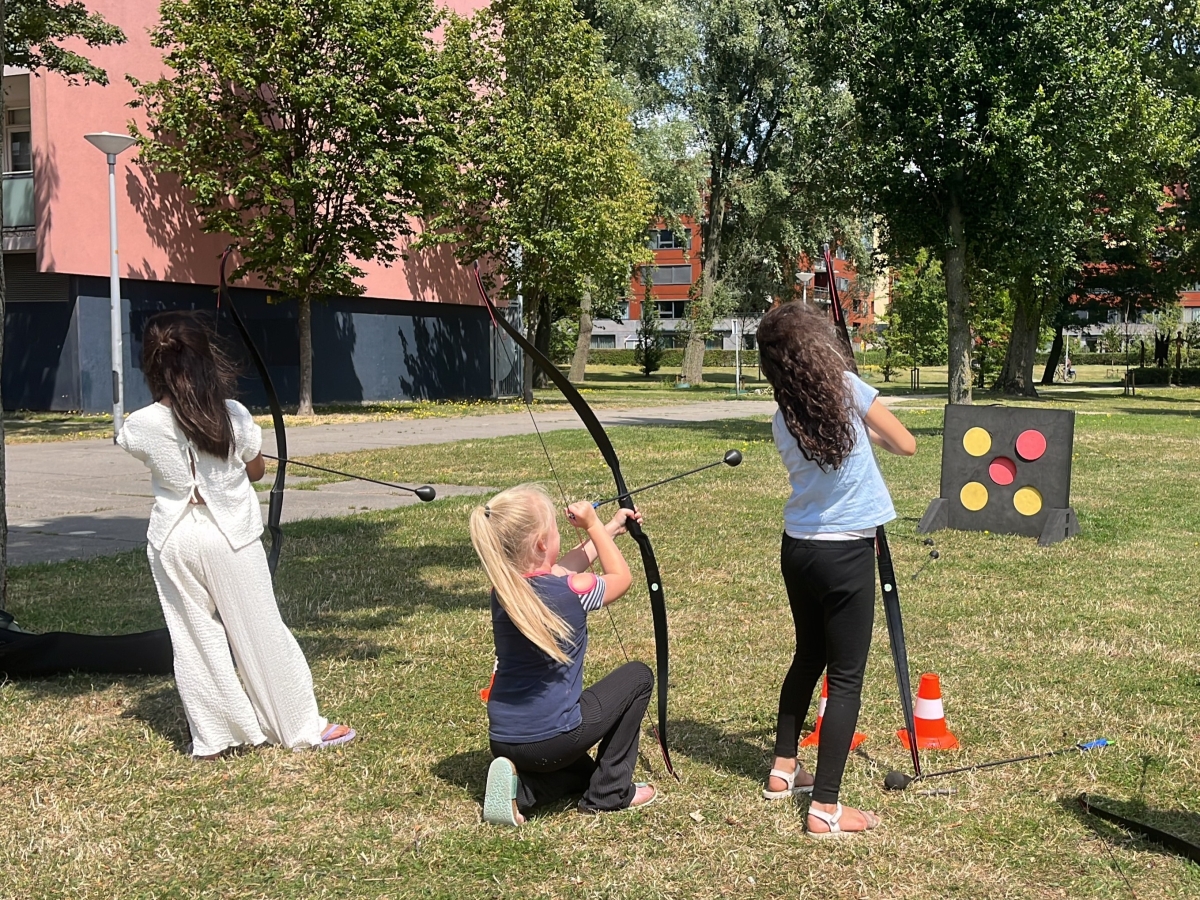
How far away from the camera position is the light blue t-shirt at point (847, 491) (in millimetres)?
3990

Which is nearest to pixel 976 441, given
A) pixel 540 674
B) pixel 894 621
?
pixel 894 621

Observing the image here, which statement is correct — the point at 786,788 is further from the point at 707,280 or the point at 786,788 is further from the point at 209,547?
the point at 707,280

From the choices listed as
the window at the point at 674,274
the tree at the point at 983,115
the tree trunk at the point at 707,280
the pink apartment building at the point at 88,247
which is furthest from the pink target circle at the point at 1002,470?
the window at the point at 674,274

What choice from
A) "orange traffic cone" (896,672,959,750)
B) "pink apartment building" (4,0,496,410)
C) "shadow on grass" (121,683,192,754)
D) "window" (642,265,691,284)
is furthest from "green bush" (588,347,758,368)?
"orange traffic cone" (896,672,959,750)

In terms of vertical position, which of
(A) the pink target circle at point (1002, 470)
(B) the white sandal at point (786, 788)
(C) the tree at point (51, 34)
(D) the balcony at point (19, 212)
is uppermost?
(C) the tree at point (51, 34)

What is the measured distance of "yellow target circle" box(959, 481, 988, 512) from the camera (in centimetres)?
1022

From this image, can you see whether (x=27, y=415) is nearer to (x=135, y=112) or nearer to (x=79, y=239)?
(x=79, y=239)

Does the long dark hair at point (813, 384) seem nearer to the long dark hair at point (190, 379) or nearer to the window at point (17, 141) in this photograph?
the long dark hair at point (190, 379)

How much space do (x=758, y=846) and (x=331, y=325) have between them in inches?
1106

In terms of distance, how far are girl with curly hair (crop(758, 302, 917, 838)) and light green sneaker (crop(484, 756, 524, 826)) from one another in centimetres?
101

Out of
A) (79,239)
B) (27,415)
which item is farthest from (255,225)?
(27,415)

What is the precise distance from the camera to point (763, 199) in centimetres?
4278

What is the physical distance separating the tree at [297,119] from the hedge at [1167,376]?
37.8m

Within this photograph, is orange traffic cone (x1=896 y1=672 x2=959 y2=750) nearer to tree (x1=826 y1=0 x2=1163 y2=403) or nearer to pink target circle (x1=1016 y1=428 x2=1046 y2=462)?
pink target circle (x1=1016 y1=428 x2=1046 y2=462)
